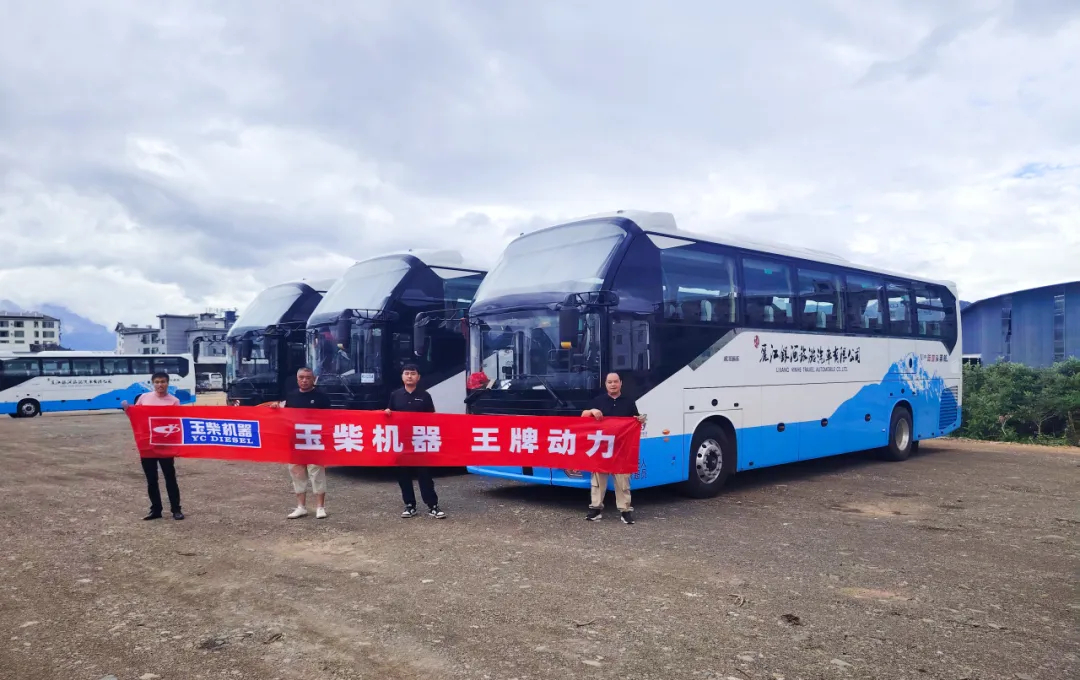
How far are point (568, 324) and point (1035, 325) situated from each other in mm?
32680

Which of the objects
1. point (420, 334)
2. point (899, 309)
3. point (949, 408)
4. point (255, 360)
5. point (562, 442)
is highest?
point (899, 309)

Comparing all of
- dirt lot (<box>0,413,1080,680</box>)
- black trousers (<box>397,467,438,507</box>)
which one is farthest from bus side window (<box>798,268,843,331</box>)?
black trousers (<box>397,467,438,507</box>)

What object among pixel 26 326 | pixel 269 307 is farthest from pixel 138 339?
pixel 269 307

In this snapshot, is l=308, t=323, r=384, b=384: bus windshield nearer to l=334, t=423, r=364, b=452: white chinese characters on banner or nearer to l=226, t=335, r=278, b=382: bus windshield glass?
l=226, t=335, r=278, b=382: bus windshield glass

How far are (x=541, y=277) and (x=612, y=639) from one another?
5.68 metres

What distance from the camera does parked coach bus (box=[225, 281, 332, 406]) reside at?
50.3 feet

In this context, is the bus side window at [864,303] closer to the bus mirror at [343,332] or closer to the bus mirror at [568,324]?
the bus mirror at [568,324]

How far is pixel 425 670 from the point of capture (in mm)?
4441

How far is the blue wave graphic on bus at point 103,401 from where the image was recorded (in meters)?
32.2

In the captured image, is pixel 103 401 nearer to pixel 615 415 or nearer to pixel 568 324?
pixel 568 324

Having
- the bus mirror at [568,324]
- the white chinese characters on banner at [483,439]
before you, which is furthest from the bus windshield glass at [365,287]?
the bus mirror at [568,324]

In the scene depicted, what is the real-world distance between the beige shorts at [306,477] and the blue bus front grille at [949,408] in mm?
12865

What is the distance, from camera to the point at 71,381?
3262cm

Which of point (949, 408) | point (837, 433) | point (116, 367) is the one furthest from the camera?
point (116, 367)
